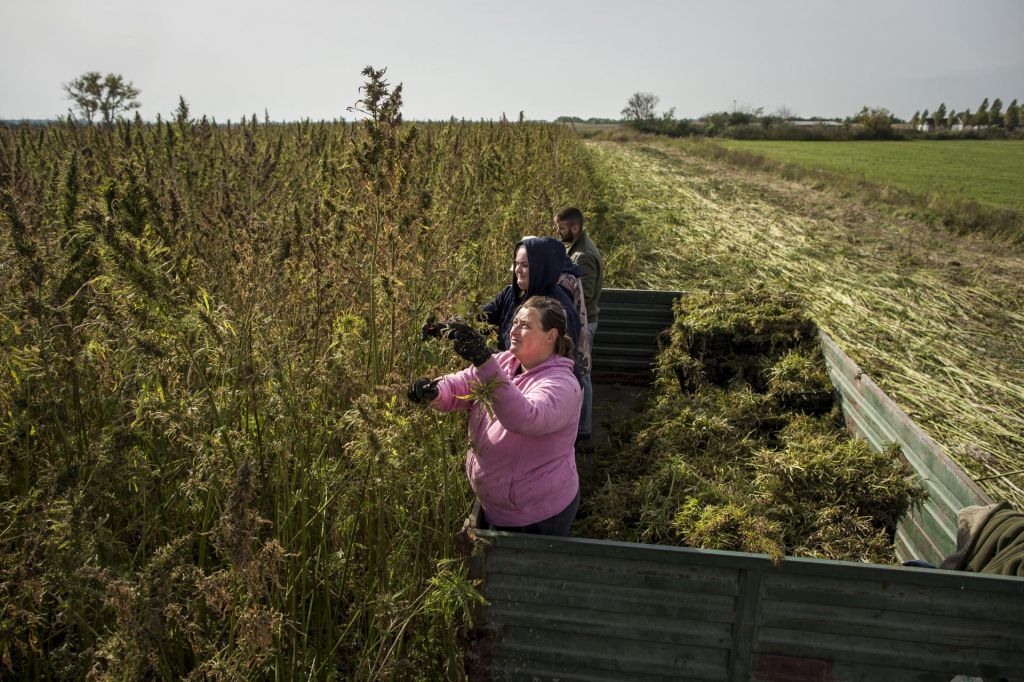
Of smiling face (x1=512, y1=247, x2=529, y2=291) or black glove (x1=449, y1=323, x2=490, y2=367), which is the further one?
smiling face (x1=512, y1=247, x2=529, y2=291)

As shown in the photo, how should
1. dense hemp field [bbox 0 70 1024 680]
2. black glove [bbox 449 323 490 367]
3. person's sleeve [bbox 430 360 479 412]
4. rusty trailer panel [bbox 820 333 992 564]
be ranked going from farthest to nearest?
rusty trailer panel [bbox 820 333 992 564], person's sleeve [bbox 430 360 479 412], black glove [bbox 449 323 490 367], dense hemp field [bbox 0 70 1024 680]

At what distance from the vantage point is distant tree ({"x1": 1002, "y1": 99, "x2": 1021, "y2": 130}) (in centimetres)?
6353

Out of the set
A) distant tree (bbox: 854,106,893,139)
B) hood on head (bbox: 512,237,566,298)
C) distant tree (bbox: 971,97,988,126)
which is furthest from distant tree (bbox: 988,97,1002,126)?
hood on head (bbox: 512,237,566,298)

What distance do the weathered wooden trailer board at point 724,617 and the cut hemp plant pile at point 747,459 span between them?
261mm

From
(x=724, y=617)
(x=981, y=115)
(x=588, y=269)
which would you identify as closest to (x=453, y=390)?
(x=724, y=617)

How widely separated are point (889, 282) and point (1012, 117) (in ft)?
254

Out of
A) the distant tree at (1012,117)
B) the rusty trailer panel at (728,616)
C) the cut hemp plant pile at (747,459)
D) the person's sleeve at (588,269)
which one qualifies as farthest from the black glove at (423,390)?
the distant tree at (1012,117)

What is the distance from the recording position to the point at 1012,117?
67.6 metres

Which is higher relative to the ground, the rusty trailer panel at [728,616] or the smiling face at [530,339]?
the smiling face at [530,339]

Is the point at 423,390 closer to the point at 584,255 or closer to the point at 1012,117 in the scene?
the point at 584,255

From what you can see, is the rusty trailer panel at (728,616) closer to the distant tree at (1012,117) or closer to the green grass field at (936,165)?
the green grass field at (936,165)

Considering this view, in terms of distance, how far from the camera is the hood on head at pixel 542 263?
11.5ft

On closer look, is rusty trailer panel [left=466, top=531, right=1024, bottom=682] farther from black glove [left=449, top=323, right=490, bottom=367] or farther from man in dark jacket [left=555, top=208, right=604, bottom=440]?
man in dark jacket [left=555, top=208, right=604, bottom=440]

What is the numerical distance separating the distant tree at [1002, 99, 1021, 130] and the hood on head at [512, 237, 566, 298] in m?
76.6
